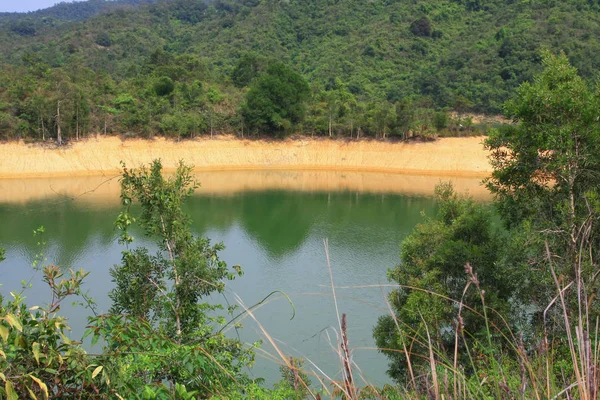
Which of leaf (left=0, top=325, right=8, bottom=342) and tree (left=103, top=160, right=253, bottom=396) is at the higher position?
leaf (left=0, top=325, right=8, bottom=342)

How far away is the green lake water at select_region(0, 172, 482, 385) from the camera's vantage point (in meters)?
12.0

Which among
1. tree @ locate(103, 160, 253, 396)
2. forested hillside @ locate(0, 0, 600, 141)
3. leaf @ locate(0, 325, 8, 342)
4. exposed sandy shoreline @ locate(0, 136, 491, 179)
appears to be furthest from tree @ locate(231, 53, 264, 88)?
leaf @ locate(0, 325, 8, 342)

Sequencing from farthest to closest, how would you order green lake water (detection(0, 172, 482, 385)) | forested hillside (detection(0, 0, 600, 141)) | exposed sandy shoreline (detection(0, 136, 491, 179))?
forested hillside (detection(0, 0, 600, 141))
exposed sandy shoreline (detection(0, 136, 491, 179))
green lake water (detection(0, 172, 482, 385))

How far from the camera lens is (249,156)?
117ft

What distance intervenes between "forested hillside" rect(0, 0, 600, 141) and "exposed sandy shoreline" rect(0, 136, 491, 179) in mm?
938

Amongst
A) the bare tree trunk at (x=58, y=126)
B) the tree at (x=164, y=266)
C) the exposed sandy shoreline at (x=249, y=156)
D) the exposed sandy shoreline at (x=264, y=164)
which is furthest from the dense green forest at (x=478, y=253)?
the bare tree trunk at (x=58, y=126)

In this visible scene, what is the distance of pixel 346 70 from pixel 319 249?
114 feet

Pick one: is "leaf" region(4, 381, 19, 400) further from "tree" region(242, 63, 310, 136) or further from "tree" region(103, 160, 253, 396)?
"tree" region(242, 63, 310, 136)

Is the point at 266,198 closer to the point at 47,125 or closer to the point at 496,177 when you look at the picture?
the point at 47,125

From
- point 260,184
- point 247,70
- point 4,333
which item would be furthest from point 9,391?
point 247,70

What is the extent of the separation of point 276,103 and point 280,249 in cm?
1962

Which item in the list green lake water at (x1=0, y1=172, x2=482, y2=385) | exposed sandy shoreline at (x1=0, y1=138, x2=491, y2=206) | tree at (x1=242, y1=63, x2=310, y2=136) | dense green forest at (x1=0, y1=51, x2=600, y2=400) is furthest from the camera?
tree at (x1=242, y1=63, x2=310, y2=136)

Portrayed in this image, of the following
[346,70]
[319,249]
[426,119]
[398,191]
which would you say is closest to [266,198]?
[398,191]

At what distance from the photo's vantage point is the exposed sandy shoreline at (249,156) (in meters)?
32.1
